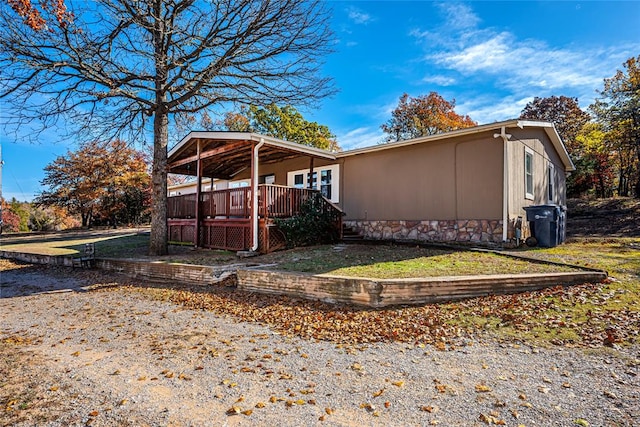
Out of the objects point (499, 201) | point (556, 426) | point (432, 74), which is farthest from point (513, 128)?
point (432, 74)

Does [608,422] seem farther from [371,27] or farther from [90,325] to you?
[371,27]

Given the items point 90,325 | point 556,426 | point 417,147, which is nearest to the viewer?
point 556,426

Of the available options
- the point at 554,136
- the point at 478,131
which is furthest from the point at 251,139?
the point at 554,136

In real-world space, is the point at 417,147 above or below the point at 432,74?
below

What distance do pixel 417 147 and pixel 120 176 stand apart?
17.9m

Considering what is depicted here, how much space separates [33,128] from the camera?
31.0 feet

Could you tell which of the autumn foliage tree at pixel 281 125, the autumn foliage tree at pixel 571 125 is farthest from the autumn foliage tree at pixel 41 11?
the autumn foliage tree at pixel 571 125

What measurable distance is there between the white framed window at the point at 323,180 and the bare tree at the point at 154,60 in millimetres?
3235

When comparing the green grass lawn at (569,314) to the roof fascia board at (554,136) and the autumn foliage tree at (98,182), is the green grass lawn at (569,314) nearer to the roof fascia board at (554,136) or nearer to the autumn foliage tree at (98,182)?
the roof fascia board at (554,136)

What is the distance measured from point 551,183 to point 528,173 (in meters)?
3.36

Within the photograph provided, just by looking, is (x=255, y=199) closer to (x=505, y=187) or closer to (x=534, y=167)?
(x=505, y=187)

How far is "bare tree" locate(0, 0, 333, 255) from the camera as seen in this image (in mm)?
8328

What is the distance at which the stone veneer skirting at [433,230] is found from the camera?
9.30 metres

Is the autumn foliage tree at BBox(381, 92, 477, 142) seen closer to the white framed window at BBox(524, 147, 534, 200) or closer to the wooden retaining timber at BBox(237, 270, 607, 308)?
the white framed window at BBox(524, 147, 534, 200)
